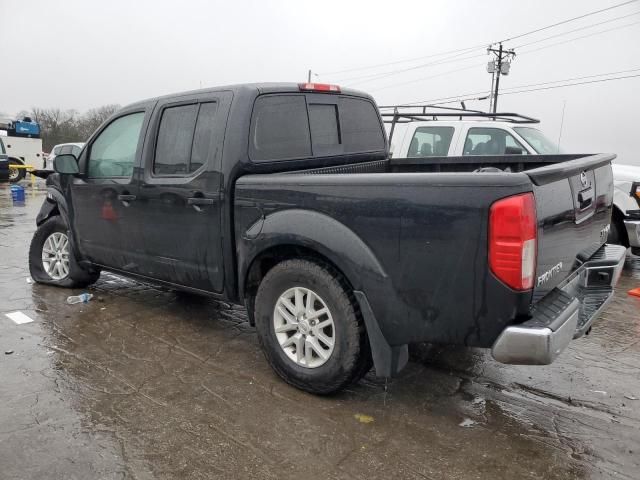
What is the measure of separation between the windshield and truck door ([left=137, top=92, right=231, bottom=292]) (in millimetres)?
4971

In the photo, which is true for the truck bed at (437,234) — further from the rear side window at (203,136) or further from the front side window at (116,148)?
the front side window at (116,148)

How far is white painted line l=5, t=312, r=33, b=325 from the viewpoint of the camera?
4.58 metres

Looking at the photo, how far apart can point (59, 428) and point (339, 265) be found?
182 centimetres

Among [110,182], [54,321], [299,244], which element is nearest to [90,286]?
[54,321]

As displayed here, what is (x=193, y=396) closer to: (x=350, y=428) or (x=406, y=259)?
(x=350, y=428)

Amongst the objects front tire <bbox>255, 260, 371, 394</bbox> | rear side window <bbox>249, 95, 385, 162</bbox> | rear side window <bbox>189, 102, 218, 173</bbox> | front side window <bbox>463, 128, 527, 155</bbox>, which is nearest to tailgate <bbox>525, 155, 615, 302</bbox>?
front tire <bbox>255, 260, 371, 394</bbox>

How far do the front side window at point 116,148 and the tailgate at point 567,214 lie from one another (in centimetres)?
→ 322

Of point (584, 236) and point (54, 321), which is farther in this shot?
point (54, 321)

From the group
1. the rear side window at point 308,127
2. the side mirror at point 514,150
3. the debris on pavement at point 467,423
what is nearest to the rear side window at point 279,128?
the rear side window at point 308,127

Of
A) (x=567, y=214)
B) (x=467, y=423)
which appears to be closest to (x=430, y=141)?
(x=567, y=214)

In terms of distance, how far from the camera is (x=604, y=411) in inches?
123

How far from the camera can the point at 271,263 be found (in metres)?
3.51

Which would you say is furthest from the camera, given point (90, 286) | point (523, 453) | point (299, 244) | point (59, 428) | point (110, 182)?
point (90, 286)

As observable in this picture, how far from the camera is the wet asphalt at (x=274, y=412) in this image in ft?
8.40
